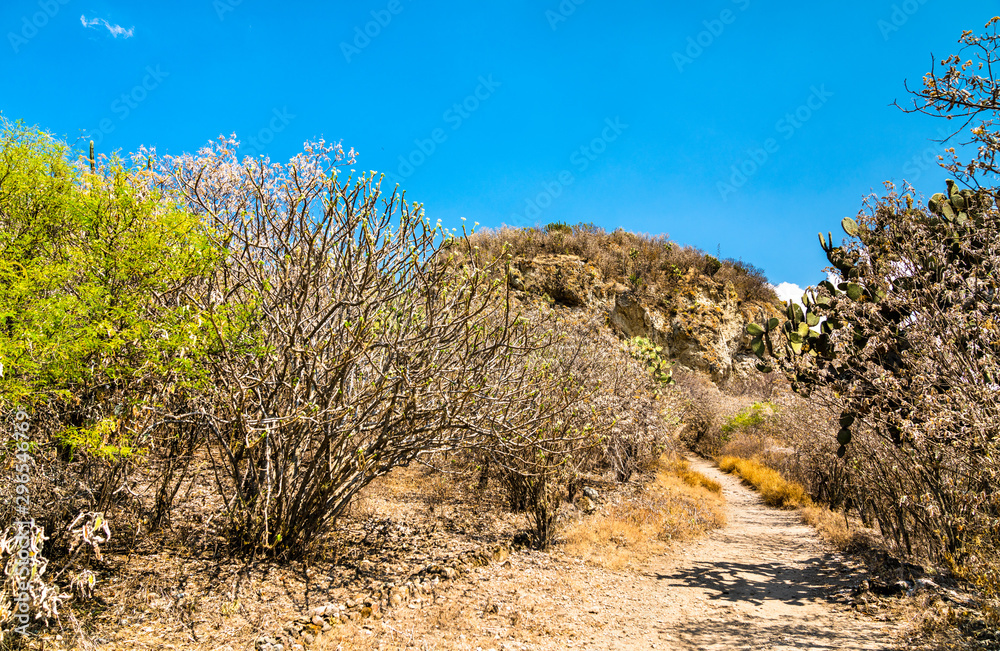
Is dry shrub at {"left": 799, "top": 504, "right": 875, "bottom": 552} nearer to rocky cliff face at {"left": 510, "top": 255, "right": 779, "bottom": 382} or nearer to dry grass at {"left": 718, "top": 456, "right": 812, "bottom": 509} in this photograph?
dry grass at {"left": 718, "top": 456, "right": 812, "bottom": 509}

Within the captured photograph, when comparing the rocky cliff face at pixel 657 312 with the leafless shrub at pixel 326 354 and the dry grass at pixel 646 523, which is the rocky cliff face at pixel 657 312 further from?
the leafless shrub at pixel 326 354

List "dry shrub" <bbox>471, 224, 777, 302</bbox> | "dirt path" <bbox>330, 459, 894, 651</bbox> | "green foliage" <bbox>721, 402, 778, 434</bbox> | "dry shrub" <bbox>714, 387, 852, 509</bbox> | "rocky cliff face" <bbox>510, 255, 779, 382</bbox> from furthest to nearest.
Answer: "dry shrub" <bbox>471, 224, 777, 302</bbox> → "rocky cliff face" <bbox>510, 255, 779, 382</bbox> → "green foliage" <bbox>721, 402, 778, 434</bbox> → "dry shrub" <bbox>714, 387, 852, 509</bbox> → "dirt path" <bbox>330, 459, 894, 651</bbox>

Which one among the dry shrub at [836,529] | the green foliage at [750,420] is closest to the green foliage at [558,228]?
the green foliage at [750,420]

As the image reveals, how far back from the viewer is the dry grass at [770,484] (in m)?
10.8

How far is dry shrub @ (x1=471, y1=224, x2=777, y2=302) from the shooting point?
94.6ft

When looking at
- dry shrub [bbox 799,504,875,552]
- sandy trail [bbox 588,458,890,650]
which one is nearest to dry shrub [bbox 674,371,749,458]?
dry shrub [bbox 799,504,875,552]

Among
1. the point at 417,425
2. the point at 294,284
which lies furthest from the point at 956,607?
the point at 294,284

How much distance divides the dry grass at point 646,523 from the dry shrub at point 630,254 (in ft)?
57.3

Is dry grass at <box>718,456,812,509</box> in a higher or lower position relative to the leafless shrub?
lower

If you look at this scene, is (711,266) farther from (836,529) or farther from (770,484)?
(836,529)

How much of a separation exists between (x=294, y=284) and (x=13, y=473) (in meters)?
2.42

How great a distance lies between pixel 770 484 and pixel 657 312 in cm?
1711

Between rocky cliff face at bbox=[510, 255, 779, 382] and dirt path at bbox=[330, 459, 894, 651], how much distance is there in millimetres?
19880

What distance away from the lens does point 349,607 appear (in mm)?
4746
